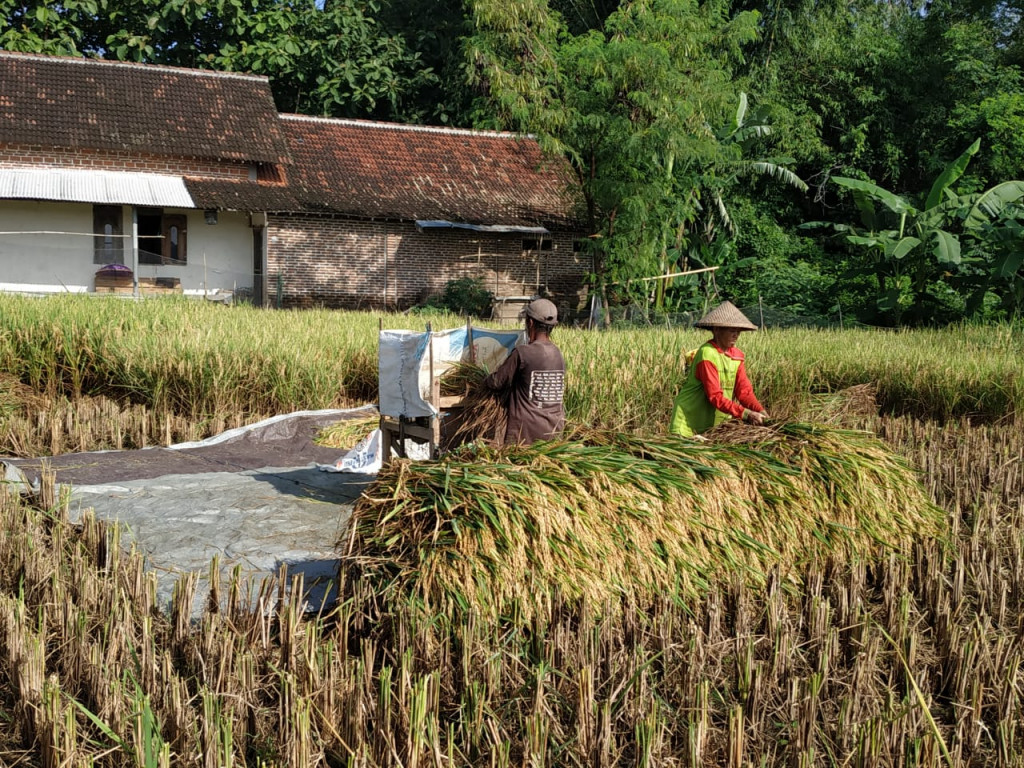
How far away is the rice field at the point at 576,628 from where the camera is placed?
9.50 feet

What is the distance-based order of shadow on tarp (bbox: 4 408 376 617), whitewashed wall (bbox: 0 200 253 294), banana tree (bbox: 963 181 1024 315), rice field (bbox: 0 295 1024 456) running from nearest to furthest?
shadow on tarp (bbox: 4 408 376 617) → rice field (bbox: 0 295 1024 456) → banana tree (bbox: 963 181 1024 315) → whitewashed wall (bbox: 0 200 253 294)

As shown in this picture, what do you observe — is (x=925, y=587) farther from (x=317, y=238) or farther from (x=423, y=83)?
(x=423, y=83)

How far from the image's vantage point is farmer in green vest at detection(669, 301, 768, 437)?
5.28 meters

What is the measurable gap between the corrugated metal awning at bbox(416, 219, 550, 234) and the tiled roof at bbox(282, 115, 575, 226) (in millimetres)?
179

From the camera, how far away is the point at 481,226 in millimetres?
20469

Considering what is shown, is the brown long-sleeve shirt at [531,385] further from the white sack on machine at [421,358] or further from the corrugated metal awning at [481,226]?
the corrugated metal awning at [481,226]

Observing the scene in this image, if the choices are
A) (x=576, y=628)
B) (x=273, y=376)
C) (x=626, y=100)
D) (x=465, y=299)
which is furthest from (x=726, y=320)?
(x=465, y=299)

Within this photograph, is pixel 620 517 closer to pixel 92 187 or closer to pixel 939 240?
pixel 939 240

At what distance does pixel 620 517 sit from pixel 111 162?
58.7 ft

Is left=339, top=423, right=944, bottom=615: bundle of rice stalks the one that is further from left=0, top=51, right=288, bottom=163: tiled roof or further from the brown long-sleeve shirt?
left=0, top=51, right=288, bottom=163: tiled roof

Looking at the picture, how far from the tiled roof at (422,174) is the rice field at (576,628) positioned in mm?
15790

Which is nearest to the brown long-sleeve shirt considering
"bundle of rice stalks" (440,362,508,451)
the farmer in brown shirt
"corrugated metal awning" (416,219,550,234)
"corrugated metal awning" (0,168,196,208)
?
the farmer in brown shirt

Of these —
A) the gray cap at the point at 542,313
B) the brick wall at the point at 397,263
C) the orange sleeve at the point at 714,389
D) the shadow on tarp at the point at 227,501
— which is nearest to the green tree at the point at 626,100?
the brick wall at the point at 397,263

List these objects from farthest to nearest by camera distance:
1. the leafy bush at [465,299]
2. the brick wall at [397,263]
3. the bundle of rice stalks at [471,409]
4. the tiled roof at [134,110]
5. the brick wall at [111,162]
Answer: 1. the brick wall at [397,263]
2. the leafy bush at [465,299]
3. the tiled roof at [134,110]
4. the brick wall at [111,162]
5. the bundle of rice stalks at [471,409]
